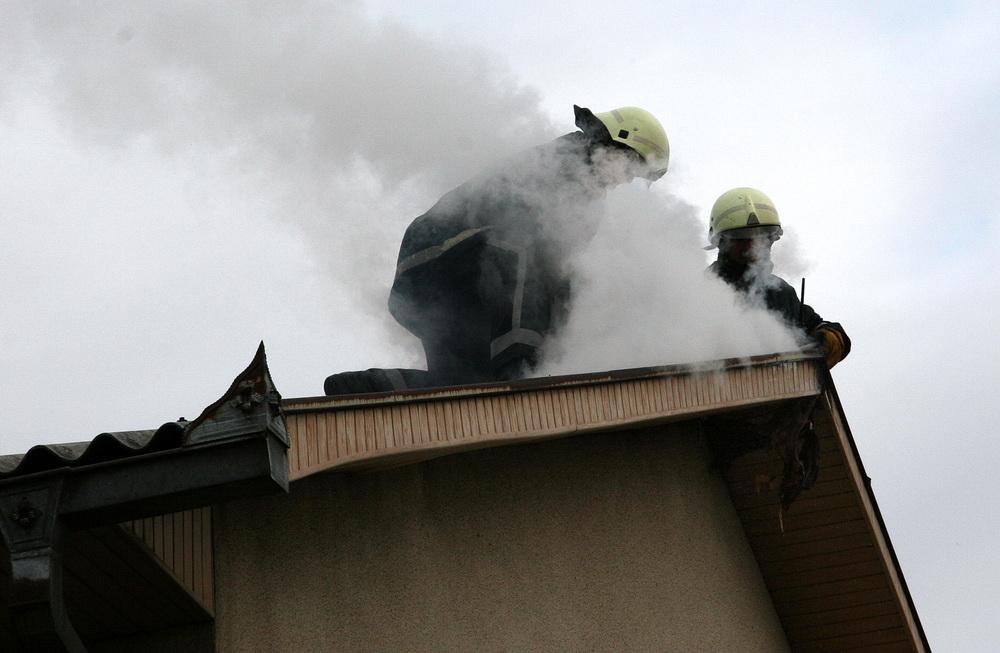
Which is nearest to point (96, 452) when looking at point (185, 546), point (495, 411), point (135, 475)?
point (135, 475)

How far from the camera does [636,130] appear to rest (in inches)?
293

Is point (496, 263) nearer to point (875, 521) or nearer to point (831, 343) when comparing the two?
point (831, 343)

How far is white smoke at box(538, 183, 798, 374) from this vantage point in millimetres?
6730

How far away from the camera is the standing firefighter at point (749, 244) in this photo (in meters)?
8.22

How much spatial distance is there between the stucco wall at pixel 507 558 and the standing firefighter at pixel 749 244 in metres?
1.50

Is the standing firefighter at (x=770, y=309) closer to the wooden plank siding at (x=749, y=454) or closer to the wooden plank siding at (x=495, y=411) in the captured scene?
the wooden plank siding at (x=749, y=454)

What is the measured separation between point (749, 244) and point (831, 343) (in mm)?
1872

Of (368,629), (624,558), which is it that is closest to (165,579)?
(368,629)

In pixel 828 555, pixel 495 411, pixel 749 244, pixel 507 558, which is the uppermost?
pixel 749 244

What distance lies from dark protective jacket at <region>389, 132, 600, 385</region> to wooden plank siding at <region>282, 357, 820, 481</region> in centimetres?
110

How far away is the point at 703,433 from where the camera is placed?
7.21m

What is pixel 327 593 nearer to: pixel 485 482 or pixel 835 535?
pixel 485 482

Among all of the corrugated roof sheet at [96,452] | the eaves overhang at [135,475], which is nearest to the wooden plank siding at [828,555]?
the eaves overhang at [135,475]

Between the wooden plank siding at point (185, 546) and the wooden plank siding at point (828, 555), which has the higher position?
the wooden plank siding at point (828, 555)
